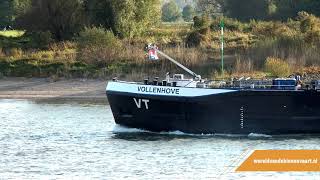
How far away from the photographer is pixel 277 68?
50.5 metres

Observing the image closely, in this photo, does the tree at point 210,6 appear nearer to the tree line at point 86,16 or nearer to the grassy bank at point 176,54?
the tree line at point 86,16

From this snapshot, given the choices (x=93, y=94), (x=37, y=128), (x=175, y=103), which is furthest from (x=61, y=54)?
(x=175, y=103)

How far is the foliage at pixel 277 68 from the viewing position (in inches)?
1966

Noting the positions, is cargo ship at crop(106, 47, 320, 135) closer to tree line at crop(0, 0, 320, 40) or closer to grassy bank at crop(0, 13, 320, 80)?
grassy bank at crop(0, 13, 320, 80)

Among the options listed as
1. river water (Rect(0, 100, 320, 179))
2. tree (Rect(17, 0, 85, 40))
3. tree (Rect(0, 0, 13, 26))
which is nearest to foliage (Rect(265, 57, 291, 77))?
river water (Rect(0, 100, 320, 179))

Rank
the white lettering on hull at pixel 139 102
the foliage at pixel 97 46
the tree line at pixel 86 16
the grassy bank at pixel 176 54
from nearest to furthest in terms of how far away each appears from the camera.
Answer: the white lettering on hull at pixel 139 102 → the grassy bank at pixel 176 54 → the foliage at pixel 97 46 → the tree line at pixel 86 16

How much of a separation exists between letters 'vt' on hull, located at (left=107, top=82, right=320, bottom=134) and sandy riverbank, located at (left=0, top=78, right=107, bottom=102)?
568 inches

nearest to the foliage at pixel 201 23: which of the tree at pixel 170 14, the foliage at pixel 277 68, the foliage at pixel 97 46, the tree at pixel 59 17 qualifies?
the tree at pixel 59 17

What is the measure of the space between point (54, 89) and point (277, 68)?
12.2 metres

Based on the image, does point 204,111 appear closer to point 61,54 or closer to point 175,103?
point 175,103

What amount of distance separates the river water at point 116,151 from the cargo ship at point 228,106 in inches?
15.1


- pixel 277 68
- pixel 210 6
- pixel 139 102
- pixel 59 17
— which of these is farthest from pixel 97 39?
pixel 210 6

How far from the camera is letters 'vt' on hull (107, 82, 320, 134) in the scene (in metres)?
36.3

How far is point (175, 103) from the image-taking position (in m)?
37.0
